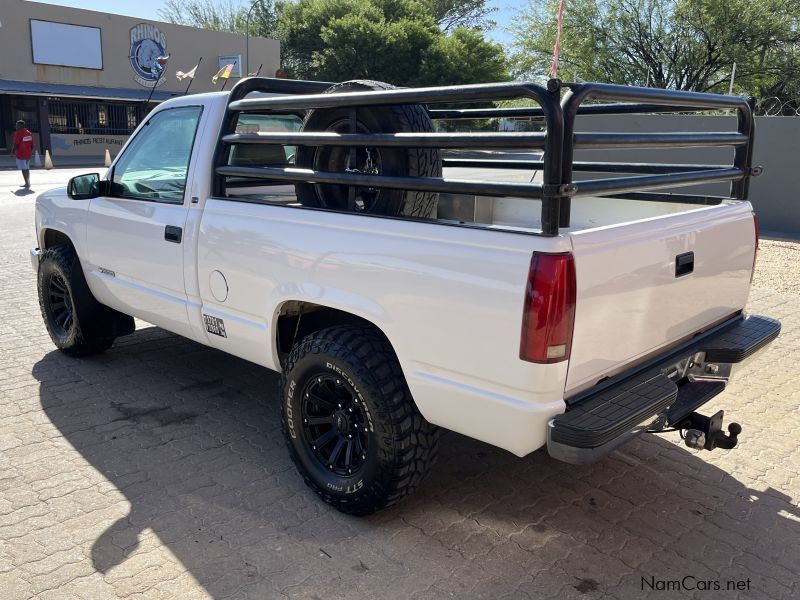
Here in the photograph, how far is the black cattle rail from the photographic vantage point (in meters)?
2.55

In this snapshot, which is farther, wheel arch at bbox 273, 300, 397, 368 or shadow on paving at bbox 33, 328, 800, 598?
wheel arch at bbox 273, 300, 397, 368

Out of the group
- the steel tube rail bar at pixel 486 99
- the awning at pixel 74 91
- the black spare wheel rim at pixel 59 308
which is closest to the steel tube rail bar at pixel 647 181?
the steel tube rail bar at pixel 486 99

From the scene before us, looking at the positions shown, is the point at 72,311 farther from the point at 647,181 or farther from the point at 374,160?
the point at 647,181

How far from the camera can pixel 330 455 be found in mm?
3465

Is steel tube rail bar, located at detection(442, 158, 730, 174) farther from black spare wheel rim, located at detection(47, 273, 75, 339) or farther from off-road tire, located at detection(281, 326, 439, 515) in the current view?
black spare wheel rim, located at detection(47, 273, 75, 339)

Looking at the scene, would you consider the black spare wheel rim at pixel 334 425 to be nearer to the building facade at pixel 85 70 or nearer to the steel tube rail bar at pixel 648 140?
the steel tube rail bar at pixel 648 140

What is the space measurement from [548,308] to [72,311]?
3882 mm

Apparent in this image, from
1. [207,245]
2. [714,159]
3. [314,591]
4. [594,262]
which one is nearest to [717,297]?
[594,262]

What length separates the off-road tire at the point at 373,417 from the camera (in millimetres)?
3051

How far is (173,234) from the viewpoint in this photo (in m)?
3.99

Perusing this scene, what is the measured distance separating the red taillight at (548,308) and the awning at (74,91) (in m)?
31.9

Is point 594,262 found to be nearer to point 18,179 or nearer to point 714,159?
point 714,159

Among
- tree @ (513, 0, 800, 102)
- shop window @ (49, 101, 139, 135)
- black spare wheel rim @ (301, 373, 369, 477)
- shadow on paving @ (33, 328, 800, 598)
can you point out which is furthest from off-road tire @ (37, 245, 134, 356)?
shop window @ (49, 101, 139, 135)

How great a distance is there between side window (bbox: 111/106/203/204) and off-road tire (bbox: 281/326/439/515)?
1418 millimetres
